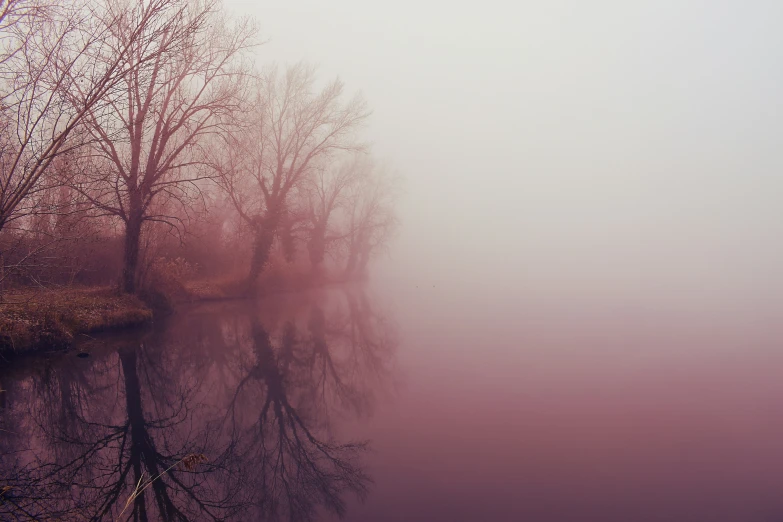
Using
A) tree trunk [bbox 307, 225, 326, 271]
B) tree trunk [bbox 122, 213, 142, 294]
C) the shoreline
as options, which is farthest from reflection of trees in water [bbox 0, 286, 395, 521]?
tree trunk [bbox 307, 225, 326, 271]

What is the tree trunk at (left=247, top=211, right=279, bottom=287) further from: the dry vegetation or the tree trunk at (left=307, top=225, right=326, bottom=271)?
the tree trunk at (left=307, top=225, right=326, bottom=271)

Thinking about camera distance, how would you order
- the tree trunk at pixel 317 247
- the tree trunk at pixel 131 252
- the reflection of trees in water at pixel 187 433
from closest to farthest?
the reflection of trees in water at pixel 187 433 → the tree trunk at pixel 131 252 → the tree trunk at pixel 317 247

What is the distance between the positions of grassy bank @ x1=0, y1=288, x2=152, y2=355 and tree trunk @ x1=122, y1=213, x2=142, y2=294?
0.54 metres

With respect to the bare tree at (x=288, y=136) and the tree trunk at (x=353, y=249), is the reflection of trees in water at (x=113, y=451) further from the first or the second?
the tree trunk at (x=353, y=249)

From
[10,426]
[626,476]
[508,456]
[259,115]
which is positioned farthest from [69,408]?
[259,115]

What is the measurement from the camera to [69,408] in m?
6.58

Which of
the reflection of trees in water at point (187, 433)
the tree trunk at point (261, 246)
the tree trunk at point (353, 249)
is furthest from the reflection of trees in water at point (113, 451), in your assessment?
the tree trunk at point (353, 249)

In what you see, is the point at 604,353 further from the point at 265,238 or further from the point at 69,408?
the point at 265,238

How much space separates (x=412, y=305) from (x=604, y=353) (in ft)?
36.0

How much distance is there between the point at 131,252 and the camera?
45.2ft

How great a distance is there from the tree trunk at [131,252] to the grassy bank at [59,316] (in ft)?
1.76

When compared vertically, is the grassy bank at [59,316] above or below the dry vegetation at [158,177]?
below

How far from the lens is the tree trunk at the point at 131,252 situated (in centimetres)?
1381

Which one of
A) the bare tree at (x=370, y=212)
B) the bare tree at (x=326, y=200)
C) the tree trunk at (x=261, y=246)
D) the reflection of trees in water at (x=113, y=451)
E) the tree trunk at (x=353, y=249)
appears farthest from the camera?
the tree trunk at (x=353, y=249)
